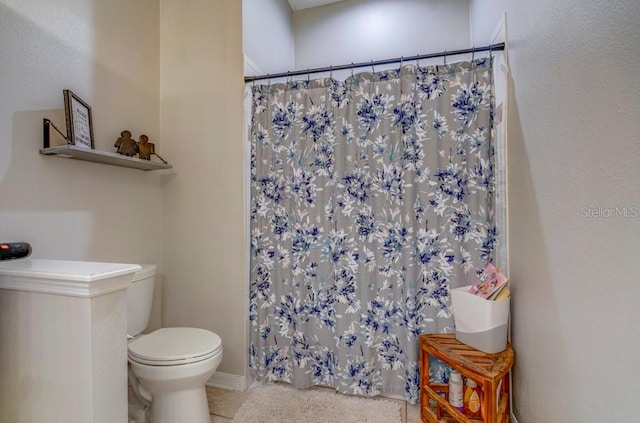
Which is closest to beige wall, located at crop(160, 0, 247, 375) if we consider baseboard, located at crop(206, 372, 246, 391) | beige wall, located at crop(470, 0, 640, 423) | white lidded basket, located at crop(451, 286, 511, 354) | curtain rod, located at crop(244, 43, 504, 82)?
baseboard, located at crop(206, 372, 246, 391)

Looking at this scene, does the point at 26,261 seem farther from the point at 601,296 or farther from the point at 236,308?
the point at 601,296

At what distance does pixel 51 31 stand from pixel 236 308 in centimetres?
Answer: 174

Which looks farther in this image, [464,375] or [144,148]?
[144,148]

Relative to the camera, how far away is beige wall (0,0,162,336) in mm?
1261

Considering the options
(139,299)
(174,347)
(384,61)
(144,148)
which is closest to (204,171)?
(144,148)

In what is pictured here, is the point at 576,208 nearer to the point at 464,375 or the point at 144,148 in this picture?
the point at 464,375

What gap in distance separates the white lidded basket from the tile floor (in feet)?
1.74

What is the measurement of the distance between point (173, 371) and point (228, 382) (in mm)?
722

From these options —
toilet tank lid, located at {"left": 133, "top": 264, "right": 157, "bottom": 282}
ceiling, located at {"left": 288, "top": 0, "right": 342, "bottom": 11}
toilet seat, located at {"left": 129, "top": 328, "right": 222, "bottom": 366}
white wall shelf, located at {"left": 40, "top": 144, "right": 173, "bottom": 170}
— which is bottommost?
toilet seat, located at {"left": 129, "top": 328, "right": 222, "bottom": 366}

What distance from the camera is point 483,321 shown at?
4.55 feet

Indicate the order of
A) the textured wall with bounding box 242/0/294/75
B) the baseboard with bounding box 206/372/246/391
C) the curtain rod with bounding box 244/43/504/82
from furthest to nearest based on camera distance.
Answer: the textured wall with bounding box 242/0/294/75
the baseboard with bounding box 206/372/246/391
the curtain rod with bounding box 244/43/504/82

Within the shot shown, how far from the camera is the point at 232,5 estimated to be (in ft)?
6.36

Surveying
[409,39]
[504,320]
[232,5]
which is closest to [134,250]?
[232,5]

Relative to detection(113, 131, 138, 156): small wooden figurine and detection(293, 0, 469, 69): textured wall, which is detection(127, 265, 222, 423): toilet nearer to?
detection(113, 131, 138, 156): small wooden figurine
